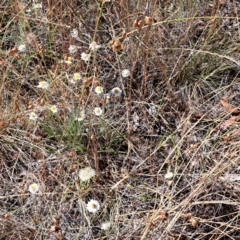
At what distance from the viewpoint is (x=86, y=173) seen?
1.46 m

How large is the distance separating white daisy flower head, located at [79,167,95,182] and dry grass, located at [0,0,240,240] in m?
0.02

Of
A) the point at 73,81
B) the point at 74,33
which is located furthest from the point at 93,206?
the point at 74,33

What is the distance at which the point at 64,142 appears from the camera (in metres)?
1.57

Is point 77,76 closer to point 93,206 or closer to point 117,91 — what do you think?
point 117,91

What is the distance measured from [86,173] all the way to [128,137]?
23 centimetres

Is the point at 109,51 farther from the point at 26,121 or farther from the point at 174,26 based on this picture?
the point at 26,121

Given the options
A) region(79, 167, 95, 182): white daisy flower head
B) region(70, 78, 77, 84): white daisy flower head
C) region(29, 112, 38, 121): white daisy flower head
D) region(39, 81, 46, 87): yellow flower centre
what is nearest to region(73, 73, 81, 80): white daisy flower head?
region(70, 78, 77, 84): white daisy flower head

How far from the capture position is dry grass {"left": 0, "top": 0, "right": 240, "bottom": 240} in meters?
1.38

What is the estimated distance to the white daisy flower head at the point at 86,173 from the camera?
4.74 ft

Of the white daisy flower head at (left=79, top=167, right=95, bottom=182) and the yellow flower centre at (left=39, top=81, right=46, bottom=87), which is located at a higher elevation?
the yellow flower centre at (left=39, top=81, right=46, bottom=87)

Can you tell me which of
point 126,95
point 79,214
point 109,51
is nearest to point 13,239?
point 79,214

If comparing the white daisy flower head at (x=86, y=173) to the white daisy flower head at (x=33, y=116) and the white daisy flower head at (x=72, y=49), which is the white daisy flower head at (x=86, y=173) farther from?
the white daisy flower head at (x=72, y=49)

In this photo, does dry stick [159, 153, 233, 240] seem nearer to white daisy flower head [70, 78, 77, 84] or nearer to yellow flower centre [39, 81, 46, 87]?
white daisy flower head [70, 78, 77, 84]

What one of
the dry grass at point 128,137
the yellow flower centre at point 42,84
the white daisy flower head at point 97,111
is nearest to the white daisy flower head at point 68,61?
the dry grass at point 128,137
